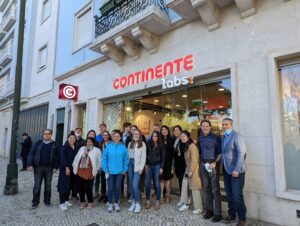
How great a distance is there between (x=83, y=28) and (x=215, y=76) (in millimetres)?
7951

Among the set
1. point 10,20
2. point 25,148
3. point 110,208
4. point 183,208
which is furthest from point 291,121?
point 10,20

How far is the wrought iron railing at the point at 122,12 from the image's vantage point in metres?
7.26

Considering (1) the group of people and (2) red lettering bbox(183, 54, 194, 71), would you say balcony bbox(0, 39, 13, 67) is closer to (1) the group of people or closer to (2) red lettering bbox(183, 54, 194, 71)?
(1) the group of people

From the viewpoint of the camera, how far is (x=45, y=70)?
1434cm

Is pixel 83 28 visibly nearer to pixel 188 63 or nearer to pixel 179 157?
pixel 188 63

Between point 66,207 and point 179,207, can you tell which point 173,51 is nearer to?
point 179,207

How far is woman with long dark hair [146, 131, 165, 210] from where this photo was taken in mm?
5582

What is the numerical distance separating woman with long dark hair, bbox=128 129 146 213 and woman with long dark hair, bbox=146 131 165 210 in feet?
0.71

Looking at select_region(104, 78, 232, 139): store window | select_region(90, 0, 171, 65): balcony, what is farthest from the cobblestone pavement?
select_region(90, 0, 171, 65): balcony

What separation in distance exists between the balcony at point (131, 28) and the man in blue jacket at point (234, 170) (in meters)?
3.94

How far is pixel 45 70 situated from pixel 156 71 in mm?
9634

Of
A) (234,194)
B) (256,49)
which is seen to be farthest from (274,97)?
(234,194)

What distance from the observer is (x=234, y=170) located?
436cm

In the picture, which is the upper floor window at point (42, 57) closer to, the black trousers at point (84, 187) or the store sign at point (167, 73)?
the store sign at point (167, 73)
